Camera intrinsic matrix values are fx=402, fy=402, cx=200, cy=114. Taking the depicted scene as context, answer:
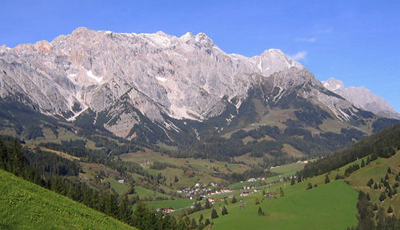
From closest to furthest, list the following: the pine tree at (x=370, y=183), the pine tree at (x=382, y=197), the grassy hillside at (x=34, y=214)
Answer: the grassy hillside at (x=34, y=214) → the pine tree at (x=382, y=197) → the pine tree at (x=370, y=183)

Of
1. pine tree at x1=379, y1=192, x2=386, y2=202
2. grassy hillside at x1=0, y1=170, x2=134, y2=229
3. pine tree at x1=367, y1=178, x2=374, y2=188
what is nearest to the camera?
grassy hillside at x1=0, y1=170, x2=134, y2=229

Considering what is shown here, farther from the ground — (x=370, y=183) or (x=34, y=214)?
(x=34, y=214)

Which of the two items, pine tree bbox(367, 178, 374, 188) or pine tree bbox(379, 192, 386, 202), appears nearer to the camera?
pine tree bbox(379, 192, 386, 202)

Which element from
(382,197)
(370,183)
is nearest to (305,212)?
(382,197)

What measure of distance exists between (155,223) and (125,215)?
26.3ft

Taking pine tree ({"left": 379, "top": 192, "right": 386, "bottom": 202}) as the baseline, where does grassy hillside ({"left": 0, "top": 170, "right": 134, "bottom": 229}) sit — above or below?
above

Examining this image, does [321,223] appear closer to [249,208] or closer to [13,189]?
[249,208]

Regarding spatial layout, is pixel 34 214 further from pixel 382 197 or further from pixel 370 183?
pixel 370 183

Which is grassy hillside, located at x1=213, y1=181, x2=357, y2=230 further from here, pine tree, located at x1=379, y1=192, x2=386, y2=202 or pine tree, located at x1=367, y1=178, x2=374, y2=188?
pine tree, located at x1=379, y1=192, x2=386, y2=202

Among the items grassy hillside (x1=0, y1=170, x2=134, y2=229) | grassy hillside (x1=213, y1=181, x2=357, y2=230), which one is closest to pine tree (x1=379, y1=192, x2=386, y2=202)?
grassy hillside (x1=213, y1=181, x2=357, y2=230)

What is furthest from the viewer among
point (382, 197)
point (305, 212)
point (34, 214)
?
point (305, 212)

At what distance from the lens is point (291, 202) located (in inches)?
7367

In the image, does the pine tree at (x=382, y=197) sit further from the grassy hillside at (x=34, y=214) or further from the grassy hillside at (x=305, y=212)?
the grassy hillside at (x=34, y=214)

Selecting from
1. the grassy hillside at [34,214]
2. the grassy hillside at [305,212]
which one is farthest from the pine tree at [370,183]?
the grassy hillside at [34,214]
